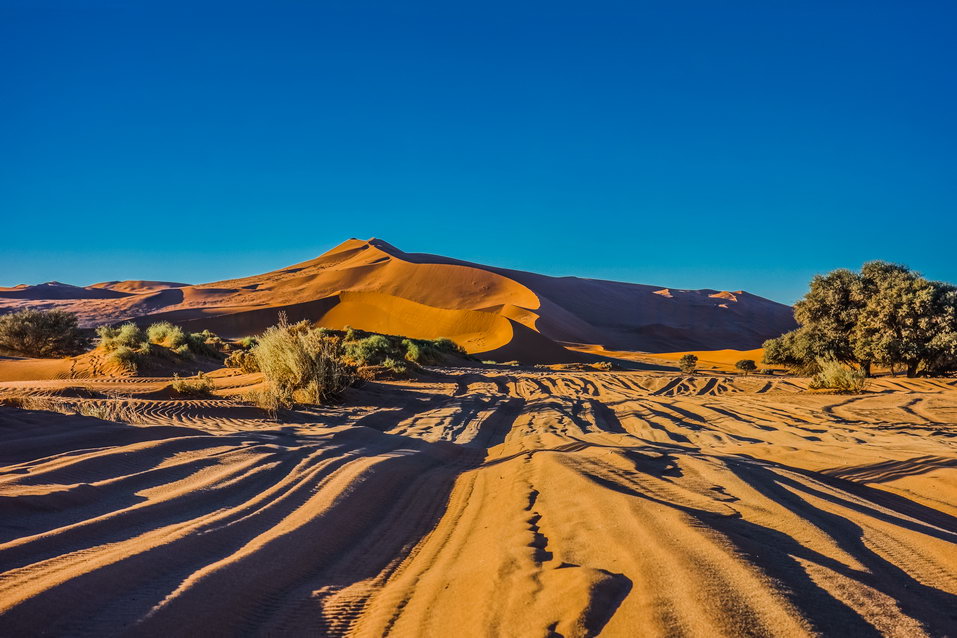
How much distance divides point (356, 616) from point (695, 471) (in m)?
3.38

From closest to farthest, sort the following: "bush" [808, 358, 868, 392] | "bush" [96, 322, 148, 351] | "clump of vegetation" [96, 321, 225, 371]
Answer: "bush" [808, 358, 868, 392] → "clump of vegetation" [96, 321, 225, 371] → "bush" [96, 322, 148, 351]

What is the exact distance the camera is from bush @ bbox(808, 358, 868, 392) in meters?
12.8

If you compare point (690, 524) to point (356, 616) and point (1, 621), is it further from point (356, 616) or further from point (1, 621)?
point (1, 621)

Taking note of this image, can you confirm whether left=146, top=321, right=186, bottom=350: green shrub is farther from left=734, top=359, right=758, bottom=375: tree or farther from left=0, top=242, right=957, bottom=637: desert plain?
left=734, top=359, right=758, bottom=375: tree

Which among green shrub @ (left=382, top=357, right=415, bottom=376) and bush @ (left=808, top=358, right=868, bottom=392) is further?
green shrub @ (left=382, top=357, right=415, bottom=376)

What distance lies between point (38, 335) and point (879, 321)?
28.5m

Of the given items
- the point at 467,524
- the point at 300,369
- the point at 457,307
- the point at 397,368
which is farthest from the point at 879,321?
the point at 457,307

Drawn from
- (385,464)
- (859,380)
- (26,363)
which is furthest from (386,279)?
(385,464)

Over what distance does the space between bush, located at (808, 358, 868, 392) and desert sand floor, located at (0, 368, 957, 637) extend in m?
6.09

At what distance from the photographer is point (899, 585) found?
93.9 inches

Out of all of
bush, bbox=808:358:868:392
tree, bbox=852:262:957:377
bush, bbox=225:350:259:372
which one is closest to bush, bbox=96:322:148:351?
bush, bbox=225:350:259:372

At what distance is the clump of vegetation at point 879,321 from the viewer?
1583cm

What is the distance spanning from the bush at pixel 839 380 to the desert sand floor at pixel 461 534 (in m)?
6.09

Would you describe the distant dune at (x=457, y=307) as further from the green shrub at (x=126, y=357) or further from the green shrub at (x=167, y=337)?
the green shrub at (x=126, y=357)
